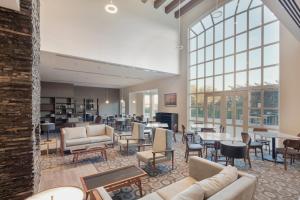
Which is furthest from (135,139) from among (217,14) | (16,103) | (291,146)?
(217,14)

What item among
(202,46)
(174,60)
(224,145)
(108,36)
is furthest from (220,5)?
(224,145)

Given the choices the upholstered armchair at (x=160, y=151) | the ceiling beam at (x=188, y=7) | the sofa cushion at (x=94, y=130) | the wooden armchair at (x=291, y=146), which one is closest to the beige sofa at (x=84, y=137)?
the sofa cushion at (x=94, y=130)

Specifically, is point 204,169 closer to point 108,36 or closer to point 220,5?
point 108,36

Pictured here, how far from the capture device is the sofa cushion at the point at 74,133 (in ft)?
17.6

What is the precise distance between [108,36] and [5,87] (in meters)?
5.18

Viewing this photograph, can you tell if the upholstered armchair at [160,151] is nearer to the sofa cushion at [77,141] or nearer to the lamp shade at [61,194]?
the sofa cushion at [77,141]

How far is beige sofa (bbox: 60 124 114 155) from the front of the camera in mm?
5211

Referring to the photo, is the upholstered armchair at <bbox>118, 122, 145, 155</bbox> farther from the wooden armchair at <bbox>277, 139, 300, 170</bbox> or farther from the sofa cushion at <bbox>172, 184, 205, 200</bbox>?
the wooden armchair at <bbox>277, 139, 300, 170</bbox>

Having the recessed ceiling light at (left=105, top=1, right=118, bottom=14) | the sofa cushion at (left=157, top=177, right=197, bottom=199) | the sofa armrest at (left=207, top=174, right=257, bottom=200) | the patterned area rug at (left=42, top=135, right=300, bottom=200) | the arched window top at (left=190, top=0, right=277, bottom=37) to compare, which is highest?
the arched window top at (left=190, top=0, right=277, bottom=37)

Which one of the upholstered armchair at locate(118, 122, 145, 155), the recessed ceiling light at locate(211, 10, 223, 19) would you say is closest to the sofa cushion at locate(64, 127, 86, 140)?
the upholstered armchair at locate(118, 122, 145, 155)

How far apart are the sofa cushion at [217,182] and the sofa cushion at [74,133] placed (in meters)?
4.92

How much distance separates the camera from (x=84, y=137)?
580 cm

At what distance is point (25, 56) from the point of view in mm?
2135

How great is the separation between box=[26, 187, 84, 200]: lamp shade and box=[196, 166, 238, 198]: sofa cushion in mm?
1192
